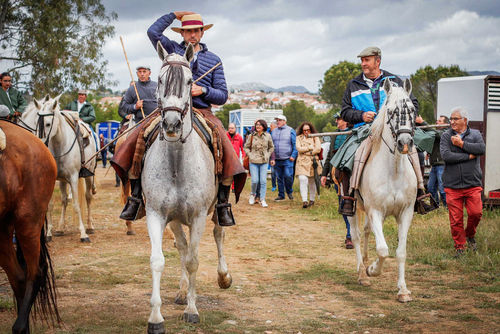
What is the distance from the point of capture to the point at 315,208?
14867 millimetres

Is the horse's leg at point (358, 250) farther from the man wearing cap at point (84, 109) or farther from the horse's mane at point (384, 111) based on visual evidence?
the man wearing cap at point (84, 109)

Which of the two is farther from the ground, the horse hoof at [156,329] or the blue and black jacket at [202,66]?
the blue and black jacket at [202,66]

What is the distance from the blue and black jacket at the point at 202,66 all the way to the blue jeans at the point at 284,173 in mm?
10398

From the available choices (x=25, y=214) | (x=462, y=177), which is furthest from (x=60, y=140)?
(x=462, y=177)

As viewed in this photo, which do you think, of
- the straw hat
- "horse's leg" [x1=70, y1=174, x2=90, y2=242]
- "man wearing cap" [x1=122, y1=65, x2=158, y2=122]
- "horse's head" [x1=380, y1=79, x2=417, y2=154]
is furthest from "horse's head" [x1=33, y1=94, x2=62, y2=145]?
"horse's head" [x1=380, y1=79, x2=417, y2=154]

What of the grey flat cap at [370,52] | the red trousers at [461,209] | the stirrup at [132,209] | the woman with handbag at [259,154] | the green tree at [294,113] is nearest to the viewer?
the stirrup at [132,209]

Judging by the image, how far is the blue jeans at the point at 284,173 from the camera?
54.2ft

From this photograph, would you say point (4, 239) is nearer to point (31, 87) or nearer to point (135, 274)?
point (135, 274)

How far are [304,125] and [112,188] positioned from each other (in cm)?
937

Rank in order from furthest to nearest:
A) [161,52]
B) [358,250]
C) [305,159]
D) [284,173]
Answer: [284,173]
[305,159]
[358,250]
[161,52]

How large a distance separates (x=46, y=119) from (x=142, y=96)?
1.90 m

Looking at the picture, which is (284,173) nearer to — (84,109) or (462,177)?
(84,109)

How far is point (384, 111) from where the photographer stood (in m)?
6.11

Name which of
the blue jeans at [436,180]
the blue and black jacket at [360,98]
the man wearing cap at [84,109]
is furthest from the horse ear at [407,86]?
the man wearing cap at [84,109]
